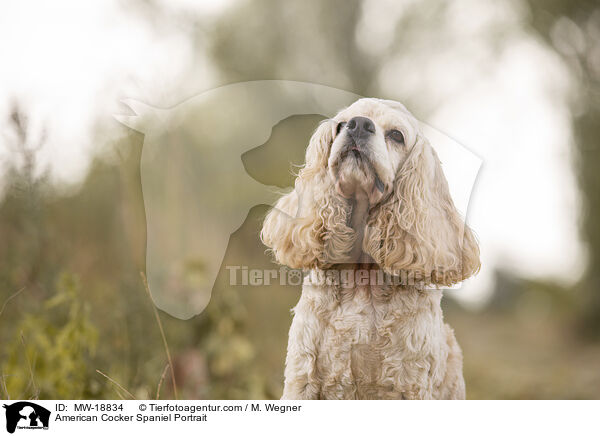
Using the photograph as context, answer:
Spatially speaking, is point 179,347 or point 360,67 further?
point 360,67

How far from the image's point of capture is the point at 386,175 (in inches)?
53.2

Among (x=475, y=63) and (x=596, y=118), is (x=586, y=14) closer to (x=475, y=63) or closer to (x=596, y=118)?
(x=596, y=118)

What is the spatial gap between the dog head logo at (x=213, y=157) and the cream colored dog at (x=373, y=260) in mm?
113

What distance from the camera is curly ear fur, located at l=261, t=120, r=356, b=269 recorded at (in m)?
1.40

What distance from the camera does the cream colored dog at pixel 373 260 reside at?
1.35m

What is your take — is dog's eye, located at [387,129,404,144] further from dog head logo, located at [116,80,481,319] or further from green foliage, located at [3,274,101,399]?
green foliage, located at [3,274,101,399]

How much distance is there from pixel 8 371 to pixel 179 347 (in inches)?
29.0

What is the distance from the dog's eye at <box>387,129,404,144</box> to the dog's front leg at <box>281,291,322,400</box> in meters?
0.48

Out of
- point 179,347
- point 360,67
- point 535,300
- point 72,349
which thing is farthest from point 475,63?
point 72,349
